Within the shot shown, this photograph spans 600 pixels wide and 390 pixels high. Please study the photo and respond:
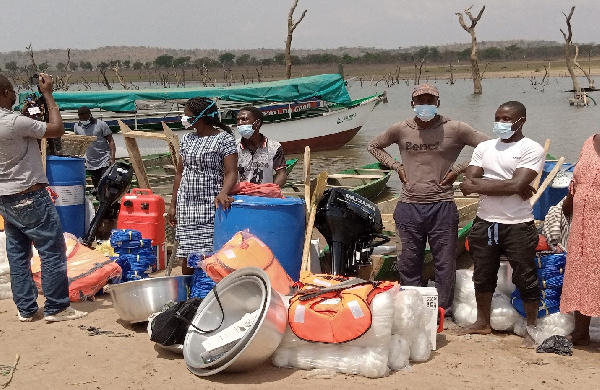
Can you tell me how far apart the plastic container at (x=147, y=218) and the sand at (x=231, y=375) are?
1673 millimetres

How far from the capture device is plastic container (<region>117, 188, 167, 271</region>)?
21.9 ft

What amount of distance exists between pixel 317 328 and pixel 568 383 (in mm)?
1510

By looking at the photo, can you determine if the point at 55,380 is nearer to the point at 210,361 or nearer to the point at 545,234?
the point at 210,361

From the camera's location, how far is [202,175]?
5.23 meters

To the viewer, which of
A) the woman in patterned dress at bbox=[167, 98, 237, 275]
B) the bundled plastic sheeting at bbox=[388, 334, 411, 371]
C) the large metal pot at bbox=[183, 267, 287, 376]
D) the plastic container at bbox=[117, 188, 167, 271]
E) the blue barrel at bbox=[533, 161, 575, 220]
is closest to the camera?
the large metal pot at bbox=[183, 267, 287, 376]

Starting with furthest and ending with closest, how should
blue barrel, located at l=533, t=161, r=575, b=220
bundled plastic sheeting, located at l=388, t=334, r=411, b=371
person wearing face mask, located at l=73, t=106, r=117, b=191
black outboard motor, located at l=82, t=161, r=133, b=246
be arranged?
person wearing face mask, located at l=73, t=106, r=117, b=191
black outboard motor, located at l=82, t=161, r=133, b=246
blue barrel, located at l=533, t=161, r=575, b=220
bundled plastic sheeting, located at l=388, t=334, r=411, b=371

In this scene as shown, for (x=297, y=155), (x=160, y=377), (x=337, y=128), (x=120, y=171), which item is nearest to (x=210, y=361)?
(x=160, y=377)

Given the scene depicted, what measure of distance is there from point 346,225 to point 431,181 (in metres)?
0.80

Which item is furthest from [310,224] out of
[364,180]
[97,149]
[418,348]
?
[364,180]

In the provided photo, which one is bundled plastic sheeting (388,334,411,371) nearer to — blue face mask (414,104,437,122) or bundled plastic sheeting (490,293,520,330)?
bundled plastic sheeting (490,293,520,330)

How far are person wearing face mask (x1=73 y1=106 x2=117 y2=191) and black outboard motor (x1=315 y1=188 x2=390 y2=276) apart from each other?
16.9 ft

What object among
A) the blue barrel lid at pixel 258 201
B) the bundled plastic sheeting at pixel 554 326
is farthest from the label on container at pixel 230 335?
the bundled plastic sheeting at pixel 554 326

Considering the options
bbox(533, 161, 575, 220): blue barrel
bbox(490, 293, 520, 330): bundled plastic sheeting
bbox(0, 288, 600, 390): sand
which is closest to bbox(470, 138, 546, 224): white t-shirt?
bbox(490, 293, 520, 330): bundled plastic sheeting

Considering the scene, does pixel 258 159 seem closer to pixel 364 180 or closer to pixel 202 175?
pixel 202 175
